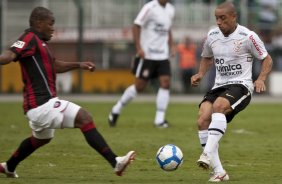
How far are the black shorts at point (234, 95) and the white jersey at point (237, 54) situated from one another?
0.08m

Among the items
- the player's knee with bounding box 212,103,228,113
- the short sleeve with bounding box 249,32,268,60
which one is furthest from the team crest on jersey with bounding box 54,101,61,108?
the short sleeve with bounding box 249,32,268,60

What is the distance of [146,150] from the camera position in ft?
40.9

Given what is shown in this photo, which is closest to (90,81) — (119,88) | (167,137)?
(119,88)

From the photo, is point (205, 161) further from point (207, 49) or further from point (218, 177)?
point (207, 49)

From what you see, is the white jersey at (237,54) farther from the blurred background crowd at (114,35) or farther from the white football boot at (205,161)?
the blurred background crowd at (114,35)

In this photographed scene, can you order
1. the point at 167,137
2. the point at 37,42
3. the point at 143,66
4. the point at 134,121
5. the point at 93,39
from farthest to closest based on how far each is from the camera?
the point at 93,39, the point at 134,121, the point at 143,66, the point at 167,137, the point at 37,42

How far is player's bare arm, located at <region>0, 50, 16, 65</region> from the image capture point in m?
8.83

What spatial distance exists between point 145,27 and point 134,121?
2.18m

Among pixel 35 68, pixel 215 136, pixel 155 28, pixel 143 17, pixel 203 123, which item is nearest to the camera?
pixel 35 68

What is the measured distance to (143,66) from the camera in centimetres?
1662

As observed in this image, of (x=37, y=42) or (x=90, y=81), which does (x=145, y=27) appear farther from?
(x=90, y=81)

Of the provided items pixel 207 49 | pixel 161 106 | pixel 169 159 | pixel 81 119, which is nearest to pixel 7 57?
pixel 81 119

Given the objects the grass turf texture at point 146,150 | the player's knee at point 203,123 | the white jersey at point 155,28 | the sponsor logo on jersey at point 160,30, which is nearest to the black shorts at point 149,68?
the white jersey at point 155,28

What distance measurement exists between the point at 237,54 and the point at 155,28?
24.1 feet
